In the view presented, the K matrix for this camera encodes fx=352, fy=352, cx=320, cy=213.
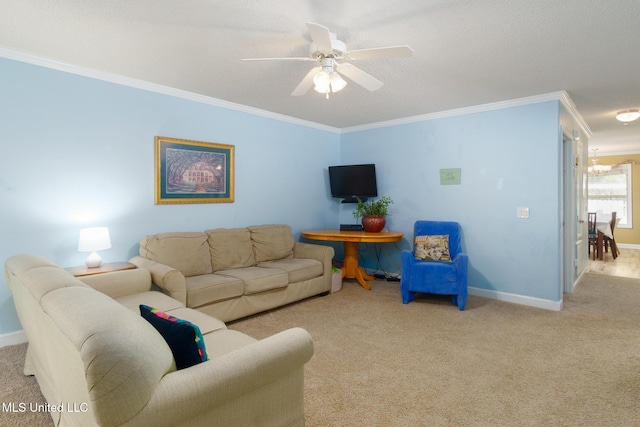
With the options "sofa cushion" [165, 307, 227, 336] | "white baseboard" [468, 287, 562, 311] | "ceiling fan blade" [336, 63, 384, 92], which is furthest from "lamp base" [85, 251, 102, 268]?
"white baseboard" [468, 287, 562, 311]

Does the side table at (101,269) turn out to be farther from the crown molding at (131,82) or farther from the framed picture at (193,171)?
the crown molding at (131,82)

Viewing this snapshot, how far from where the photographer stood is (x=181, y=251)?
3.47m

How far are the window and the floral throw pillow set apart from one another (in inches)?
270

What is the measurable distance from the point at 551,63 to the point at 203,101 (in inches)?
133

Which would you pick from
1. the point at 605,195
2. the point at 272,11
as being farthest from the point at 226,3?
the point at 605,195

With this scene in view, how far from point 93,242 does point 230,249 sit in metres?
1.33

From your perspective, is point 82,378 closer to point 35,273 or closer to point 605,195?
point 35,273

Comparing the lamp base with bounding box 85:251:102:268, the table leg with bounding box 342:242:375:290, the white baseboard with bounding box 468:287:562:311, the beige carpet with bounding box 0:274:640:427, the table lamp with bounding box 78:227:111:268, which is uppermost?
the table lamp with bounding box 78:227:111:268

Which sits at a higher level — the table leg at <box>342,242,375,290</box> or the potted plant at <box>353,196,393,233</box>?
the potted plant at <box>353,196,393,233</box>

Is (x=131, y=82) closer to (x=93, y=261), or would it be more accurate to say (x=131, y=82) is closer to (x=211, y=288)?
(x=93, y=261)

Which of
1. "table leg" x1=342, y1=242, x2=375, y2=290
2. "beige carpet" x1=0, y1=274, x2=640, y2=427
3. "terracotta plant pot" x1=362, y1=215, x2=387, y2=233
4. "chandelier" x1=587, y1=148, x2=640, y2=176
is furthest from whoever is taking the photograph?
"chandelier" x1=587, y1=148, x2=640, y2=176

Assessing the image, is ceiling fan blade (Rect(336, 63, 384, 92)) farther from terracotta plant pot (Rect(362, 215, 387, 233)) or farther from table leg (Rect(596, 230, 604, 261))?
table leg (Rect(596, 230, 604, 261))

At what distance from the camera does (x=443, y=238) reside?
4305 mm

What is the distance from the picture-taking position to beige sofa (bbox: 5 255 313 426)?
1.03 m
